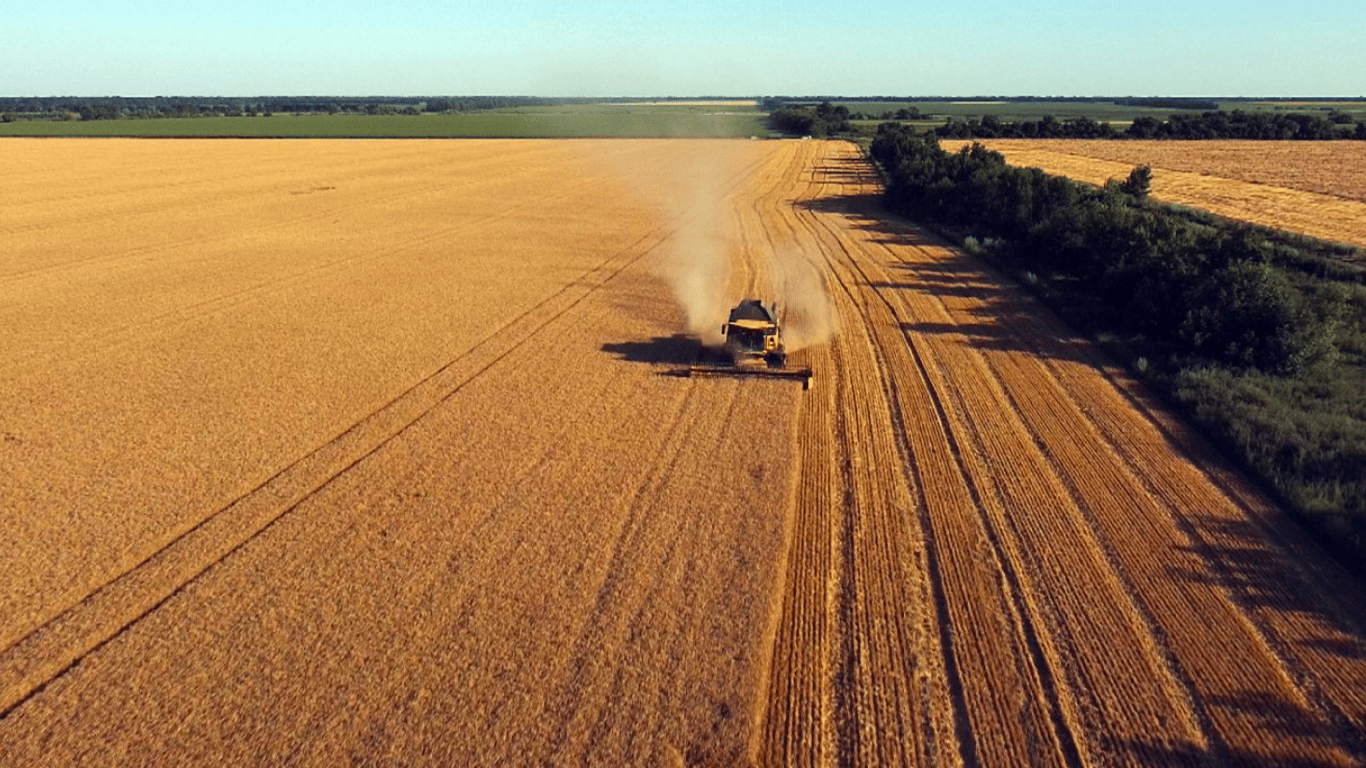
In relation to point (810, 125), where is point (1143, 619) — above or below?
below

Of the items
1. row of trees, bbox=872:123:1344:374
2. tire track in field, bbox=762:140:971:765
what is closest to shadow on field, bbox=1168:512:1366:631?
tire track in field, bbox=762:140:971:765

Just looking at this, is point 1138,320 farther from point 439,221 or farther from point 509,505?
point 439,221

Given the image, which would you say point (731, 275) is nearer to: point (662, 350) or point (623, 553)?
point (662, 350)

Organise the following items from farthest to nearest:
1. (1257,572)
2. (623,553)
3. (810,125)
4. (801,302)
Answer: (810,125) → (801,302) → (623,553) → (1257,572)

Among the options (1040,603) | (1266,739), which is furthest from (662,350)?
(1266,739)

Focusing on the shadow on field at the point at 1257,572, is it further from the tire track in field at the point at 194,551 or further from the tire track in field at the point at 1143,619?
the tire track in field at the point at 194,551

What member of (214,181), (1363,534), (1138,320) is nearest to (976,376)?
(1138,320)
